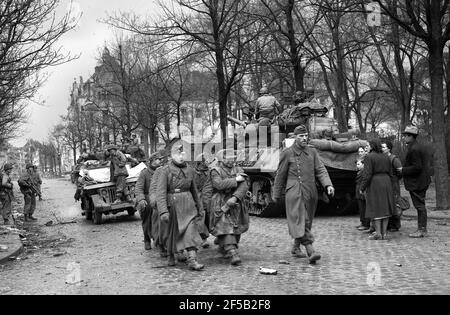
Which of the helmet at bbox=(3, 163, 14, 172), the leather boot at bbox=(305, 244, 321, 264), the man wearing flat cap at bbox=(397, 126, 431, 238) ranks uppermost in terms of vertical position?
the helmet at bbox=(3, 163, 14, 172)

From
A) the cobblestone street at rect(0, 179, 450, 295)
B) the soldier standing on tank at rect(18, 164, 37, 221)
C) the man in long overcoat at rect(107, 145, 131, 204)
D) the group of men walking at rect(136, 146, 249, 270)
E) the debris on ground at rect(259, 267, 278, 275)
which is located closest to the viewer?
the cobblestone street at rect(0, 179, 450, 295)

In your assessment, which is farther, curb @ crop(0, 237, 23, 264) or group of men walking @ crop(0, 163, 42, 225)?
group of men walking @ crop(0, 163, 42, 225)

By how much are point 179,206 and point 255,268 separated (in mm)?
1330

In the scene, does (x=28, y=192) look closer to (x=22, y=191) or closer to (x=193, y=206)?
(x=22, y=191)

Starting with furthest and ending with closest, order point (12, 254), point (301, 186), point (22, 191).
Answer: point (22, 191)
point (12, 254)
point (301, 186)

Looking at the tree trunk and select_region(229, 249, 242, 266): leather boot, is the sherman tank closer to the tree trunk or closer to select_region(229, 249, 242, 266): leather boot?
the tree trunk

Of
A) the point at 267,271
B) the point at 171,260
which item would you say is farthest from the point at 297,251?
the point at 171,260

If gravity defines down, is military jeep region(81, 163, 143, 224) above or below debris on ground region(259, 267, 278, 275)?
above

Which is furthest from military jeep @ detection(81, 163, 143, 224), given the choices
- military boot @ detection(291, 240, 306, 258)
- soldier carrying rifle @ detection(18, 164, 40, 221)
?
military boot @ detection(291, 240, 306, 258)

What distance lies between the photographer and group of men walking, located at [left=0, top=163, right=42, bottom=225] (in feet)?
50.1

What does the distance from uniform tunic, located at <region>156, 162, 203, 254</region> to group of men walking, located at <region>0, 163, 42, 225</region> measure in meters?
8.44

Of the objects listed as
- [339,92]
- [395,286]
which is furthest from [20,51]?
[339,92]

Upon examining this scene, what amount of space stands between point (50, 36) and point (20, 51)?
262 cm

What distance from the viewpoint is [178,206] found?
26.7 ft
